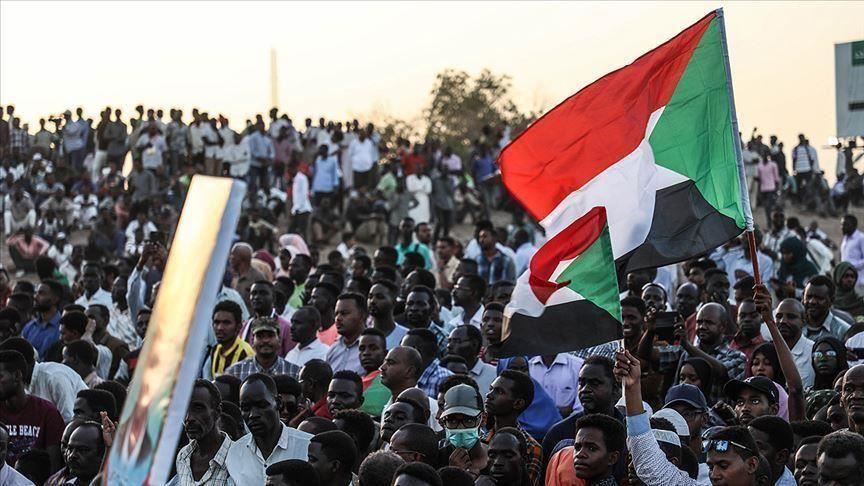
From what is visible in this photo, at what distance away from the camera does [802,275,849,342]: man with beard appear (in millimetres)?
10953

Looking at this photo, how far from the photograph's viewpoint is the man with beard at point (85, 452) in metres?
7.43

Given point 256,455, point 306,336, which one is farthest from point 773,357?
point 306,336

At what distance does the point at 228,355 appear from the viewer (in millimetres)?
10609

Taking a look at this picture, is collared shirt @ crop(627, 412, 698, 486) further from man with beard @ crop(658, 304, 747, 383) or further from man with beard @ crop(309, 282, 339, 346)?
man with beard @ crop(309, 282, 339, 346)

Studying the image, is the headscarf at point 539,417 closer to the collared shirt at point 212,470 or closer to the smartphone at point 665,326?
the smartphone at point 665,326

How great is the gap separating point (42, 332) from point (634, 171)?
733 centimetres

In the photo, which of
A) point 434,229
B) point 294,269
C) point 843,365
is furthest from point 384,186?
point 843,365

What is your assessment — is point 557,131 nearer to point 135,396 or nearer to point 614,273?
point 614,273

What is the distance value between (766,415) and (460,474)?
6.30ft

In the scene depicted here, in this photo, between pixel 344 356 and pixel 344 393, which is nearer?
pixel 344 393

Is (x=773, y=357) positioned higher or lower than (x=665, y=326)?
lower

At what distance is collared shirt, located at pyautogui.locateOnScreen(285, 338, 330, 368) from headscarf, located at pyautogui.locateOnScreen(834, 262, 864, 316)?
564 cm

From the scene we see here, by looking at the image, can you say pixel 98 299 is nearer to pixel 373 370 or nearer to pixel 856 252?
pixel 373 370

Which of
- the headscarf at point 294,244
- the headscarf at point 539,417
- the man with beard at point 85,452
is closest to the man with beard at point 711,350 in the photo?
the headscarf at point 539,417
